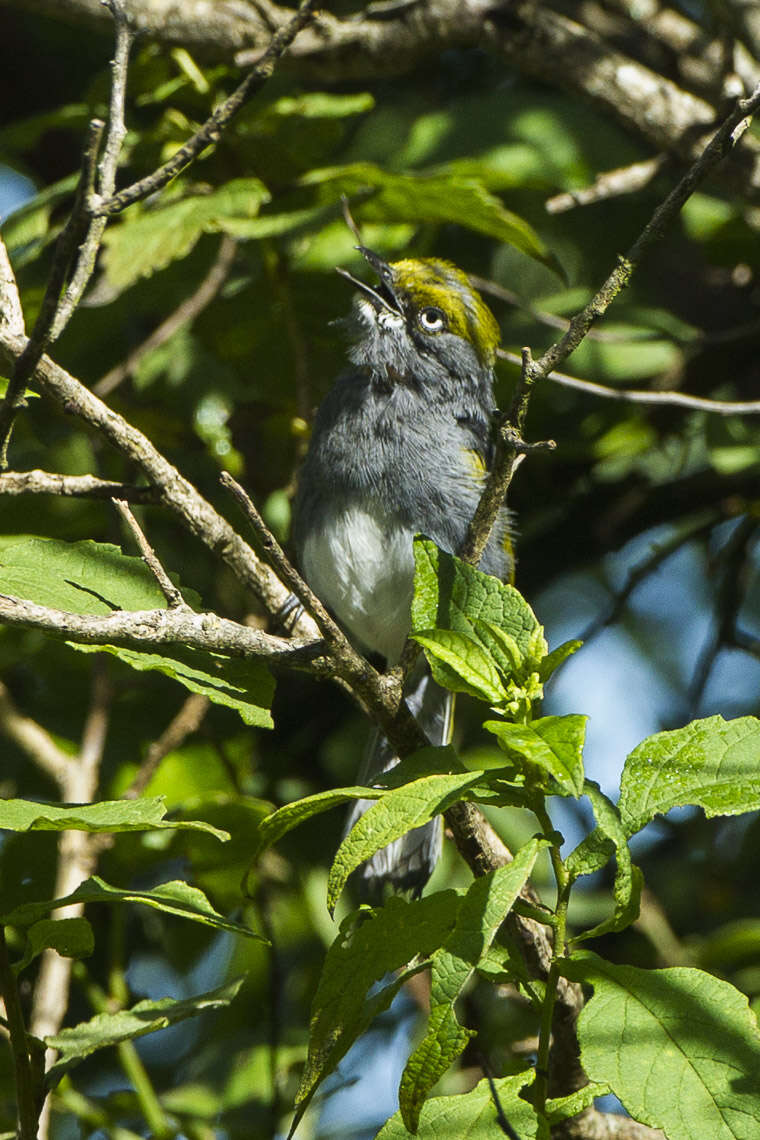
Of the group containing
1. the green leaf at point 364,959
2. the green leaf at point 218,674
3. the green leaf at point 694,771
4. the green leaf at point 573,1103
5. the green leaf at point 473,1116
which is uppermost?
the green leaf at point 218,674

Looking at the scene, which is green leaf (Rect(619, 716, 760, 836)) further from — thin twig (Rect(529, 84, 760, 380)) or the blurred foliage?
the blurred foliage

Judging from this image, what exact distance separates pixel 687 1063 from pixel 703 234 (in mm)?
3203

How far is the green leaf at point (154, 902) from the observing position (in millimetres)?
1912

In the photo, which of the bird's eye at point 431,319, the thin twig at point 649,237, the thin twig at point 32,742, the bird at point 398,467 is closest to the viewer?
the thin twig at point 649,237

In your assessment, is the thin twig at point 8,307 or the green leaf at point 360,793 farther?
the thin twig at point 8,307

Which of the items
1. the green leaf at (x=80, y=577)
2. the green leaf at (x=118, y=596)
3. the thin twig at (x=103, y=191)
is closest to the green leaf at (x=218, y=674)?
the green leaf at (x=118, y=596)

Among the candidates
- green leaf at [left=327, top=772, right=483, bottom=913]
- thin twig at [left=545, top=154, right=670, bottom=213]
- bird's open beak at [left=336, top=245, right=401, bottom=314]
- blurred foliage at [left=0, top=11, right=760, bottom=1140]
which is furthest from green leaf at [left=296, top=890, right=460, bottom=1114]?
thin twig at [left=545, top=154, right=670, bottom=213]

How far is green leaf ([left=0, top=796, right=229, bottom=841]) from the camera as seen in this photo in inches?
70.3

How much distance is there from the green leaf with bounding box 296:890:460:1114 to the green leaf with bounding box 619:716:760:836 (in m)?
0.32

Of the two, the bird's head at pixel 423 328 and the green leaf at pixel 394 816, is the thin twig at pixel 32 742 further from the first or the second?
the green leaf at pixel 394 816

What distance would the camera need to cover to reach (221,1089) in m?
3.83

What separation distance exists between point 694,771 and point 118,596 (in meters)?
1.07

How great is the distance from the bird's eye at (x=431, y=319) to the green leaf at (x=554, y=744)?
8.62 ft

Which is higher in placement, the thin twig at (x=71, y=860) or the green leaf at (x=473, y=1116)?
the thin twig at (x=71, y=860)
